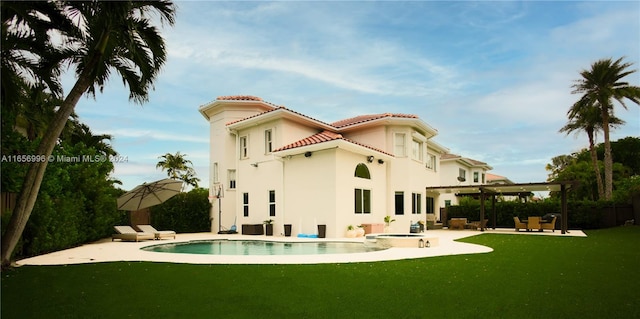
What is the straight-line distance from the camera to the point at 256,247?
16656 millimetres

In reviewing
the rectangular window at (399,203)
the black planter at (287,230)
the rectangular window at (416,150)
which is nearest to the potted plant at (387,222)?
the rectangular window at (399,203)

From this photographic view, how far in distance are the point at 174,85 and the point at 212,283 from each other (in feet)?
46.6

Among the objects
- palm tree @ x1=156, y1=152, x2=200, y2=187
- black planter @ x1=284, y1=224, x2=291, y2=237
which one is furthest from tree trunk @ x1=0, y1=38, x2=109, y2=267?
palm tree @ x1=156, y1=152, x2=200, y2=187

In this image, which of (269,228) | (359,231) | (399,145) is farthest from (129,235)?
(399,145)

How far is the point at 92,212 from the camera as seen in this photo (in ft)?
59.1

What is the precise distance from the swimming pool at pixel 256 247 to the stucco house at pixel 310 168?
332cm

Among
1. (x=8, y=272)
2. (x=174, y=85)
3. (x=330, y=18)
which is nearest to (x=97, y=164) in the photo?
(x=174, y=85)

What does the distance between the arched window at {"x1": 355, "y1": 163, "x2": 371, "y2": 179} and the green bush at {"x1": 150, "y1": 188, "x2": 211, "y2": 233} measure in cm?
1019

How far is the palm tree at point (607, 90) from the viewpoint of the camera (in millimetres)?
31938

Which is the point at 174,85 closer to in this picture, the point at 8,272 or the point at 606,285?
the point at 8,272

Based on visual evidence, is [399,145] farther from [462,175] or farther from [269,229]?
[462,175]

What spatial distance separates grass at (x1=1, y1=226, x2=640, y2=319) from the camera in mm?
5562

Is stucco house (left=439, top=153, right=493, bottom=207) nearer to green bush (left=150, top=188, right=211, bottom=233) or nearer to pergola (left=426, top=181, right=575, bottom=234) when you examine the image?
pergola (left=426, top=181, right=575, bottom=234)

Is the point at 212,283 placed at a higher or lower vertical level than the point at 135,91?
lower
